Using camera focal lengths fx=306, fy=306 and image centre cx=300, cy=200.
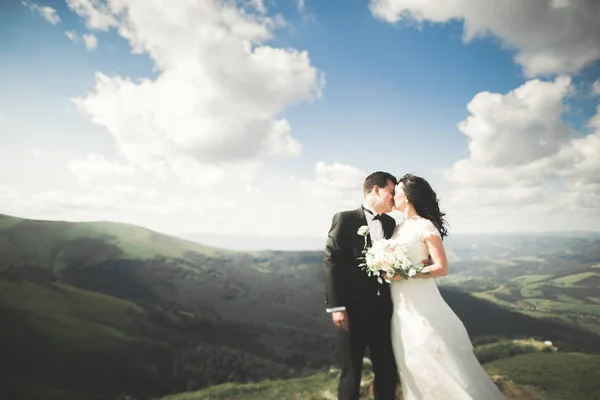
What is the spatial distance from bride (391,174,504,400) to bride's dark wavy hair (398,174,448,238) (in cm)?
19

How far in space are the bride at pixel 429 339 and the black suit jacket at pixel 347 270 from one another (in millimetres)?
447

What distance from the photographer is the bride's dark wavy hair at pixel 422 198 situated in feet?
17.2

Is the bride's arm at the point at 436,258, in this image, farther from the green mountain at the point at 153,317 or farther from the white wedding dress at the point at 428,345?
the green mountain at the point at 153,317

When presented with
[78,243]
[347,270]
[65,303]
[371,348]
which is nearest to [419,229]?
[347,270]

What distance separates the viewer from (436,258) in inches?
187

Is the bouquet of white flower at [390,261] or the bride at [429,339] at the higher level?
the bouquet of white flower at [390,261]

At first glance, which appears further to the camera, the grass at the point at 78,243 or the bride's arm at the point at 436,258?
the grass at the point at 78,243

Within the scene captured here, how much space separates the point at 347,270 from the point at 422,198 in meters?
1.79

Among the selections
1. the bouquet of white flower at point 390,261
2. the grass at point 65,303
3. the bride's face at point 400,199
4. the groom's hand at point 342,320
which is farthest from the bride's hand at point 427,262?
the grass at point 65,303

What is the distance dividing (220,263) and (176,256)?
13.1 meters

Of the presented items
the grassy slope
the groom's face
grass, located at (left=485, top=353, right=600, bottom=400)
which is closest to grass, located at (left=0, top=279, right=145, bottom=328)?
the grassy slope

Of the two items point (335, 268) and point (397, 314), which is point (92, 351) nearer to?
point (335, 268)

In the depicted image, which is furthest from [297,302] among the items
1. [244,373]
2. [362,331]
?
[362,331]

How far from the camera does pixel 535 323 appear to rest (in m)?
90.7
